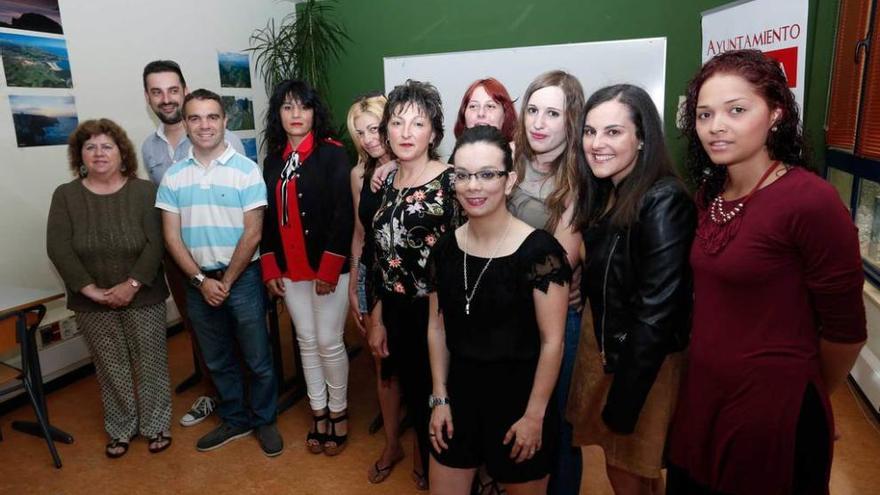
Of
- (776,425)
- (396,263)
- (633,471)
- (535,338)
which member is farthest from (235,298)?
(776,425)

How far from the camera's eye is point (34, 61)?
3.08 meters

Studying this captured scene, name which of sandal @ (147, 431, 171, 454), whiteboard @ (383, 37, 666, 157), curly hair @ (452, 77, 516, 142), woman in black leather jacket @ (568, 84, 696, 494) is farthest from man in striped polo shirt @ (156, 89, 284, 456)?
whiteboard @ (383, 37, 666, 157)

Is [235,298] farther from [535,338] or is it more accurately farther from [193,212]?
[535,338]

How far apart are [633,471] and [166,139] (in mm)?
2759

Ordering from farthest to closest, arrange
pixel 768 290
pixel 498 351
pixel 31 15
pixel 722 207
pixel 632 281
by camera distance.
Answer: pixel 31 15
pixel 498 351
pixel 632 281
pixel 722 207
pixel 768 290

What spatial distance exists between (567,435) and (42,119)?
3.32 m

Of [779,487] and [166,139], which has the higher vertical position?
[166,139]

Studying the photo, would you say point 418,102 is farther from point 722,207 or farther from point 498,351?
point 722,207

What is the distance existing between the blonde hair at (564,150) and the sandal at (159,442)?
214cm

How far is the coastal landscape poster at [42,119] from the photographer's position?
3.02m

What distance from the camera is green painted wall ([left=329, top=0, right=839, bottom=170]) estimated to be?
368cm

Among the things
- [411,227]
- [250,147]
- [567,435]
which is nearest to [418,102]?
[411,227]

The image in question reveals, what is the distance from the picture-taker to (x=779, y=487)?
3.83 feet

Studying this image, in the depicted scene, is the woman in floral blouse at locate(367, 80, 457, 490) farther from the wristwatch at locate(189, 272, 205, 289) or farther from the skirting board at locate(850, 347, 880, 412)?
the skirting board at locate(850, 347, 880, 412)
